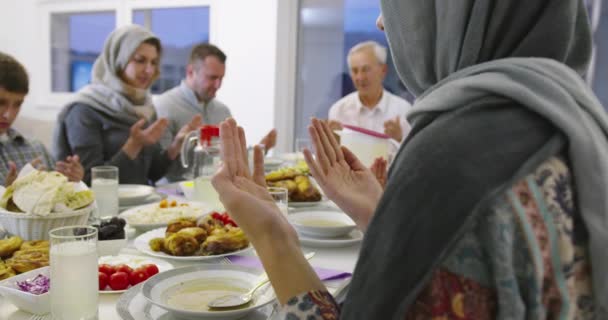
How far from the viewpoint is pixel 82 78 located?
4969mm

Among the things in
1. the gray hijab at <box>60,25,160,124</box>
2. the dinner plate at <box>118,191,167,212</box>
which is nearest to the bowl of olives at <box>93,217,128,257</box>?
the dinner plate at <box>118,191,167,212</box>

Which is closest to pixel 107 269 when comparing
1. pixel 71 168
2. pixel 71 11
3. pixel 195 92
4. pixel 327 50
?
pixel 71 168

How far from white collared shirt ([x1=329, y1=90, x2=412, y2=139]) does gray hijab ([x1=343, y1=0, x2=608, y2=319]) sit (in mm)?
3143

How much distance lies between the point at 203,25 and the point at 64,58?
1649 millimetres

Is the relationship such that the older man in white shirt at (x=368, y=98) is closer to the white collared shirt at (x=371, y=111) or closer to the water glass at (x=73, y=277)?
the white collared shirt at (x=371, y=111)

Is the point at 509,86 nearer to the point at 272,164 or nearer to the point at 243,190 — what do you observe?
the point at 243,190

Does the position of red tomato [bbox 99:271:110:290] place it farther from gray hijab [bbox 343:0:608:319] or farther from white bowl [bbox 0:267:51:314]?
gray hijab [bbox 343:0:608:319]

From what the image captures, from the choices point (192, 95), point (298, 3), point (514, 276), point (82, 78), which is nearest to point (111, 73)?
point (192, 95)

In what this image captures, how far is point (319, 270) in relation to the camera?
1.14 meters

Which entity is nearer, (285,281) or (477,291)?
(477,291)

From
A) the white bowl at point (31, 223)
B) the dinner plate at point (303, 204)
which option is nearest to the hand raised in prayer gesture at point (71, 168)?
the white bowl at point (31, 223)

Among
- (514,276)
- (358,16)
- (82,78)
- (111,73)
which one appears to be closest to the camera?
(514,276)

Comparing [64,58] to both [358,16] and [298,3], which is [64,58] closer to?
[298,3]

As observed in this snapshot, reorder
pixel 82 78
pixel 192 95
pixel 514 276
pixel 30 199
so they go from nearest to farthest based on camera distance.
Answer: pixel 514 276 → pixel 30 199 → pixel 192 95 → pixel 82 78
